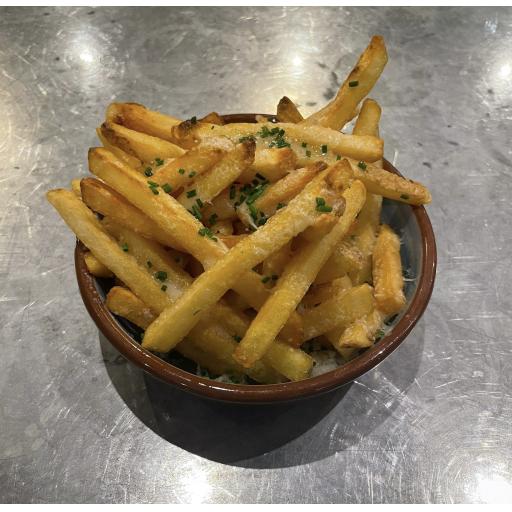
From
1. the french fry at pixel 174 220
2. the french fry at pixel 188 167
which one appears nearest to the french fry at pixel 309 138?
the french fry at pixel 188 167

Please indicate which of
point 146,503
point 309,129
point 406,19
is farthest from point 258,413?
point 406,19

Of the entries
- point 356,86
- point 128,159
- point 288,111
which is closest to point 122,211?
point 128,159

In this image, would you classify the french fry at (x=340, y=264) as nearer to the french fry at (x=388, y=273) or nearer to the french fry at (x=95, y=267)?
the french fry at (x=388, y=273)

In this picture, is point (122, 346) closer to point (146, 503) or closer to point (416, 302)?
point (146, 503)

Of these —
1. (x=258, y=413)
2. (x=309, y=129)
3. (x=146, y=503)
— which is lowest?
(x=146, y=503)

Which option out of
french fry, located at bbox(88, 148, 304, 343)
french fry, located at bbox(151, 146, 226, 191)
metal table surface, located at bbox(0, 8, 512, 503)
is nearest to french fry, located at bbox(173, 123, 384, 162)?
french fry, located at bbox(151, 146, 226, 191)

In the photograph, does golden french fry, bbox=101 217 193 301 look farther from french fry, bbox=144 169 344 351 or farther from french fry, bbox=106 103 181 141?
french fry, bbox=106 103 181 141
